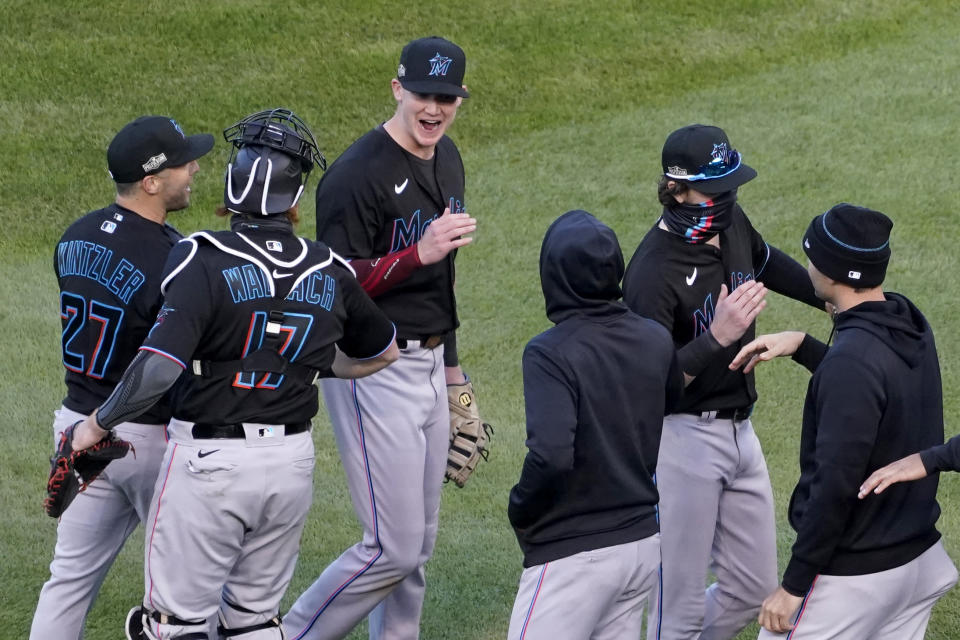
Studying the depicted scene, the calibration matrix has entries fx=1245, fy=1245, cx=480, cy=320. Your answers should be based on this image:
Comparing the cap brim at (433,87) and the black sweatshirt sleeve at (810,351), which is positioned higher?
the cap brim at (433,87)

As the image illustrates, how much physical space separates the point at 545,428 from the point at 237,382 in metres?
0.95

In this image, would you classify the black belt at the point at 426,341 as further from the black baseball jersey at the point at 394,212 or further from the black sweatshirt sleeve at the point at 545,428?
the black sweatshirt sleeve at the point at 545,428

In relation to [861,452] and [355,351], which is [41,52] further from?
[861,452]

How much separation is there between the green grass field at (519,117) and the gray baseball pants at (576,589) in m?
2.46

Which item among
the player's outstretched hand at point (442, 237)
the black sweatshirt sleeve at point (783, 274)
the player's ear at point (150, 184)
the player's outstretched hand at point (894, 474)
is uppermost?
the player's ear at point (150, 184)

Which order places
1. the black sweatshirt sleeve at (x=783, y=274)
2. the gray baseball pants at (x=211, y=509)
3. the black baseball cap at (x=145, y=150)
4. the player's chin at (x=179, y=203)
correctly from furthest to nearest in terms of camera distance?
the black sweatshirt sleeve at (x=783, y=274)
the player's chin at (x=179, y=203)
the black baseball cap at (x=145, y=150)
the gray baseball pants at (x=211, y=509)

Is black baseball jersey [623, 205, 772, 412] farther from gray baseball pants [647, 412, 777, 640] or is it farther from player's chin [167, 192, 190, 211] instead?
player's chin [167, 192, 190, 211]

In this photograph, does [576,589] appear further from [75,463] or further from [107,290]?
[107,290]

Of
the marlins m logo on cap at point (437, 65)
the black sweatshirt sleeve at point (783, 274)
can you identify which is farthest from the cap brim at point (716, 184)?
the marlins m logo on cap at point (437, 65)

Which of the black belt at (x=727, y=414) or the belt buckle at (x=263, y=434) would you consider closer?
the belt buckle at (x=263, y=434)

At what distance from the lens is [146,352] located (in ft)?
11.5

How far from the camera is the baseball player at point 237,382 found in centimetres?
358

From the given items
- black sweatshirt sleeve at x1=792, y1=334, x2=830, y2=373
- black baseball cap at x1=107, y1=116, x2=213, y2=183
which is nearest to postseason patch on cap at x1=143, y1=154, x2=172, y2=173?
black baseball cap at x1=107, y1=116, x2=213, y2=183

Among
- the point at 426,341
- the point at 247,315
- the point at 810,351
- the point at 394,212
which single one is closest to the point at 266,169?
the point at 247,315
